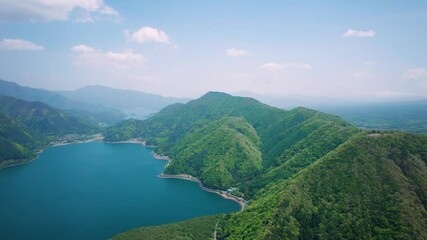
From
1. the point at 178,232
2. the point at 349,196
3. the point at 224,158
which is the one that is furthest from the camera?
the point at 224,158

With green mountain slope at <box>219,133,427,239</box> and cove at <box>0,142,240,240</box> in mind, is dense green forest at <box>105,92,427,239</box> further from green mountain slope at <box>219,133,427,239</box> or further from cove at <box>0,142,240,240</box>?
cove at <box>0,142,240,240</box>

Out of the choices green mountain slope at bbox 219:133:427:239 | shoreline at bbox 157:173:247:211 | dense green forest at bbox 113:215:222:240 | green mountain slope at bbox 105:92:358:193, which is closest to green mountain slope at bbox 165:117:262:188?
green mountain slope at bbox 105:92:358:193

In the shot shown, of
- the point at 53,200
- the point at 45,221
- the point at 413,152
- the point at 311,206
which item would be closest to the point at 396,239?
the point at 311,206

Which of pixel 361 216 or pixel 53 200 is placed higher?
pixel 361 216

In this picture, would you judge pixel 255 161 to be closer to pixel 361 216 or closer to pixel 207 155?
pixel 207 155

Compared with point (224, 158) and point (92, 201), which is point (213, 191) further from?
point (92, 201)


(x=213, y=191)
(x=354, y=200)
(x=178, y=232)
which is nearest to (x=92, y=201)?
(x=213, y=191)
